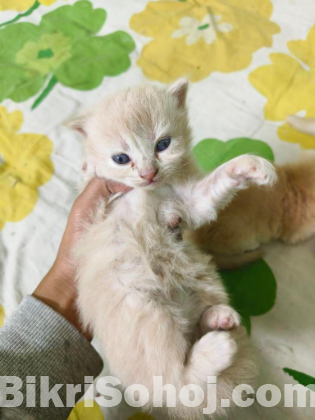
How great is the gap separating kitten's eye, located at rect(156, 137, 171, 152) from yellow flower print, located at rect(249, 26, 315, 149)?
78cm

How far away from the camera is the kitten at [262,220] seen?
1265mm

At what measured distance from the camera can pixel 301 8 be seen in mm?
1749

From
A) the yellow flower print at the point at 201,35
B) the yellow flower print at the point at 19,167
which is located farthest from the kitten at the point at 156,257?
the yellow flower print at the point at 201,35

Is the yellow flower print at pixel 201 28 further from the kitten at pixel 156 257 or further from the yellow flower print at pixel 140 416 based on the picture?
the yellow flower print at pixel 140 416

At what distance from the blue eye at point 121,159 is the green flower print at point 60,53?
970 millimetres

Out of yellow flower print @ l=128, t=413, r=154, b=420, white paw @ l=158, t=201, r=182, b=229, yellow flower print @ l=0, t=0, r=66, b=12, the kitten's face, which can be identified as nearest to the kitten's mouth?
the kitten's face

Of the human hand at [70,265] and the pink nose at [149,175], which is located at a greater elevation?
the pink nose at [149,175]

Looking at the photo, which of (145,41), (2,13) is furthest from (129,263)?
(2,13)

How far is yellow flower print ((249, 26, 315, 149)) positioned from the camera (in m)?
1.51

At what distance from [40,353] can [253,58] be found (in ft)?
5.13

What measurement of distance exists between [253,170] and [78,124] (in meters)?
0.53

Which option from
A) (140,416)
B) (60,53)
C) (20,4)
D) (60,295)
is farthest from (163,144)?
(20,4)

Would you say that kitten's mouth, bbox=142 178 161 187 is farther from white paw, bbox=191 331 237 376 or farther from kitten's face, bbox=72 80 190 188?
white paw, bbox=191 331 237 376

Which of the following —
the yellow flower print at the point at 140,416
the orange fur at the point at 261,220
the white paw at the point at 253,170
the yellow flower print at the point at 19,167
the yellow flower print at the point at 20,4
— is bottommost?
the yellow flower print at the point at 140,416
